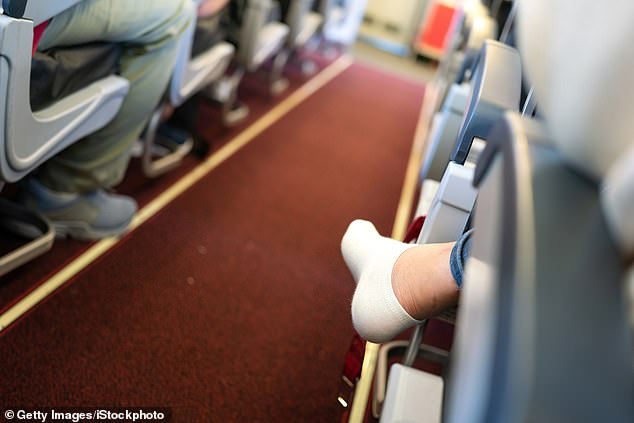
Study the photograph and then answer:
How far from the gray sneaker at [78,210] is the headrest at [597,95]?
1.28 m

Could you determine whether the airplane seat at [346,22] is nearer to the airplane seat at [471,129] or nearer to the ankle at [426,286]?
the airplane seat at [471,129]

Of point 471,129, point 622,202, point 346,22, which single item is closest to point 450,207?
point 471,129

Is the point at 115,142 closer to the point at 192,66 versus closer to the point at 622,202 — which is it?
the point at 192,66

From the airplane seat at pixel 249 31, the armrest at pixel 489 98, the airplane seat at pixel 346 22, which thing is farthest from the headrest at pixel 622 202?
the airplane seat at pixel 346 22

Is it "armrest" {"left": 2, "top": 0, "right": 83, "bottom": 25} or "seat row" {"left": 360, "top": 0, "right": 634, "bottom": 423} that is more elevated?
"seat row" {"left": 360, "top": 0, "right": 634, "bottom": 423}

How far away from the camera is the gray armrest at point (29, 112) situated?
896 mm

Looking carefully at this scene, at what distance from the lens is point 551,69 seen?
469mm

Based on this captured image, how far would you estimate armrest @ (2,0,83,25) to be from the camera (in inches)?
34.2


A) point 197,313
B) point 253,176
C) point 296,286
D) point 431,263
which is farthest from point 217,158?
point 431,263

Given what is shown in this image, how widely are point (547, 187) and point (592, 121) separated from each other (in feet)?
0.20

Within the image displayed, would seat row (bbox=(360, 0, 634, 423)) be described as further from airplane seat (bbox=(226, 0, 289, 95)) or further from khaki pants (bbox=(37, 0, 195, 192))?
airplane seat (bbox=(226, 0, 289, 95))

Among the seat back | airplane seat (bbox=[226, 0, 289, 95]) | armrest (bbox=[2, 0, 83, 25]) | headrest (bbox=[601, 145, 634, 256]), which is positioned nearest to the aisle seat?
headrest (bbox=[601, 145, 634, 256])

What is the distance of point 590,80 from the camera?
0.42m

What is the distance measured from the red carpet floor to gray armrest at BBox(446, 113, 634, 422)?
0.51m
